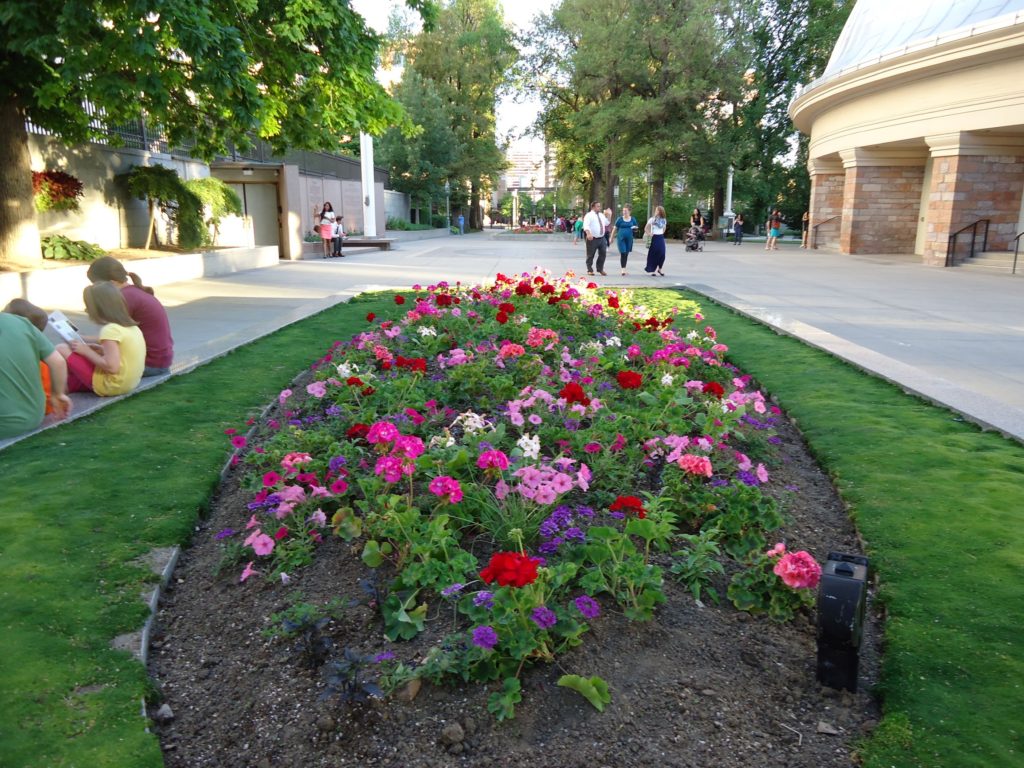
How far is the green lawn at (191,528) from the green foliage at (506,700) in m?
1.02

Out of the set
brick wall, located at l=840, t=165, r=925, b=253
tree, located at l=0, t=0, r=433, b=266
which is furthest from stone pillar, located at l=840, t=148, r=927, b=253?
tree, located at l=0, t=0, r=433, b=266

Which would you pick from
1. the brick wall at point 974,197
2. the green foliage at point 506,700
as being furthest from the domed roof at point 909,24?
the green foliage at point 506,700

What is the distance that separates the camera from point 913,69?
68.0 feet

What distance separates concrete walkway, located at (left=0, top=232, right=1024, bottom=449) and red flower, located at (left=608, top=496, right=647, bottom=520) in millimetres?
3223

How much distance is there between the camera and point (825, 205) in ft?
103

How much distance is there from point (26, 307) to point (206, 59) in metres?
4.61

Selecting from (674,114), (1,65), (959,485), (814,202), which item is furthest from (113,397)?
(674,114)

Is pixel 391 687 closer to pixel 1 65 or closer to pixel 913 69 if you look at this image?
pixel 1 65

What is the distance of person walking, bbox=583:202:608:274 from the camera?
57.1ft

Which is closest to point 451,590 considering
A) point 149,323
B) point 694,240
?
point 149,323

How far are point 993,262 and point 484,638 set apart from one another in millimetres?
22474

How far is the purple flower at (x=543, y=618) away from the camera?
2.47 metres

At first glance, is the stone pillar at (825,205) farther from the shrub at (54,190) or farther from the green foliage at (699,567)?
the green foliage at (699,567)

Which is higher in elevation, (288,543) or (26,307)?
(26,307)
